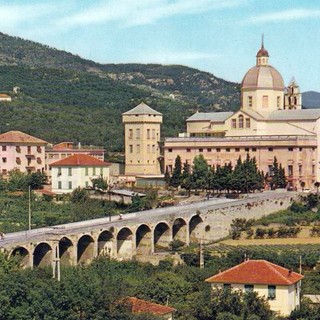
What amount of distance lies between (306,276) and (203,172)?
80.5 ft

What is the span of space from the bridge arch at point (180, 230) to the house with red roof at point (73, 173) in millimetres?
12724

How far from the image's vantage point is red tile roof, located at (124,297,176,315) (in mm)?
35094

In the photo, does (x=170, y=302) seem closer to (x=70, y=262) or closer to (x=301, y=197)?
(x=70, y=262)

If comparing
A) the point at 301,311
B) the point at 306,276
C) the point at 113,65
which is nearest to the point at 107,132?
the point at 306,276

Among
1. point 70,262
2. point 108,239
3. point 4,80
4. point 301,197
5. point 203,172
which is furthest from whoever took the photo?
point 4,80

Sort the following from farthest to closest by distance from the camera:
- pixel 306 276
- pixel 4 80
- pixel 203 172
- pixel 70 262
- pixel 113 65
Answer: pixel 113 65
pixel 4 80
pixel 203 172
pixel 70 262
pixel 306 276

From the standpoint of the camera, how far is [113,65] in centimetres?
19025

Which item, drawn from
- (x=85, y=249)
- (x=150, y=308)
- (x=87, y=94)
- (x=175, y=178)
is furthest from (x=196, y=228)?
(x=87, y=94)

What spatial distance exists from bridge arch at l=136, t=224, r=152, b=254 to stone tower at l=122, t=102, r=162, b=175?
799 inches

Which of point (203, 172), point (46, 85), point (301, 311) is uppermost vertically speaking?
point (46, 85)

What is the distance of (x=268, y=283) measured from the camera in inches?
1479

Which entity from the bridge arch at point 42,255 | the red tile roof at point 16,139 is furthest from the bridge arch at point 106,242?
the red tile roof at point 16,139

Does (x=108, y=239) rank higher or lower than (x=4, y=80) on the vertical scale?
lower

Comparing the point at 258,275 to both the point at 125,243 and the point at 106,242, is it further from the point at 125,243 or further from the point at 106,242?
the point at 125,243
